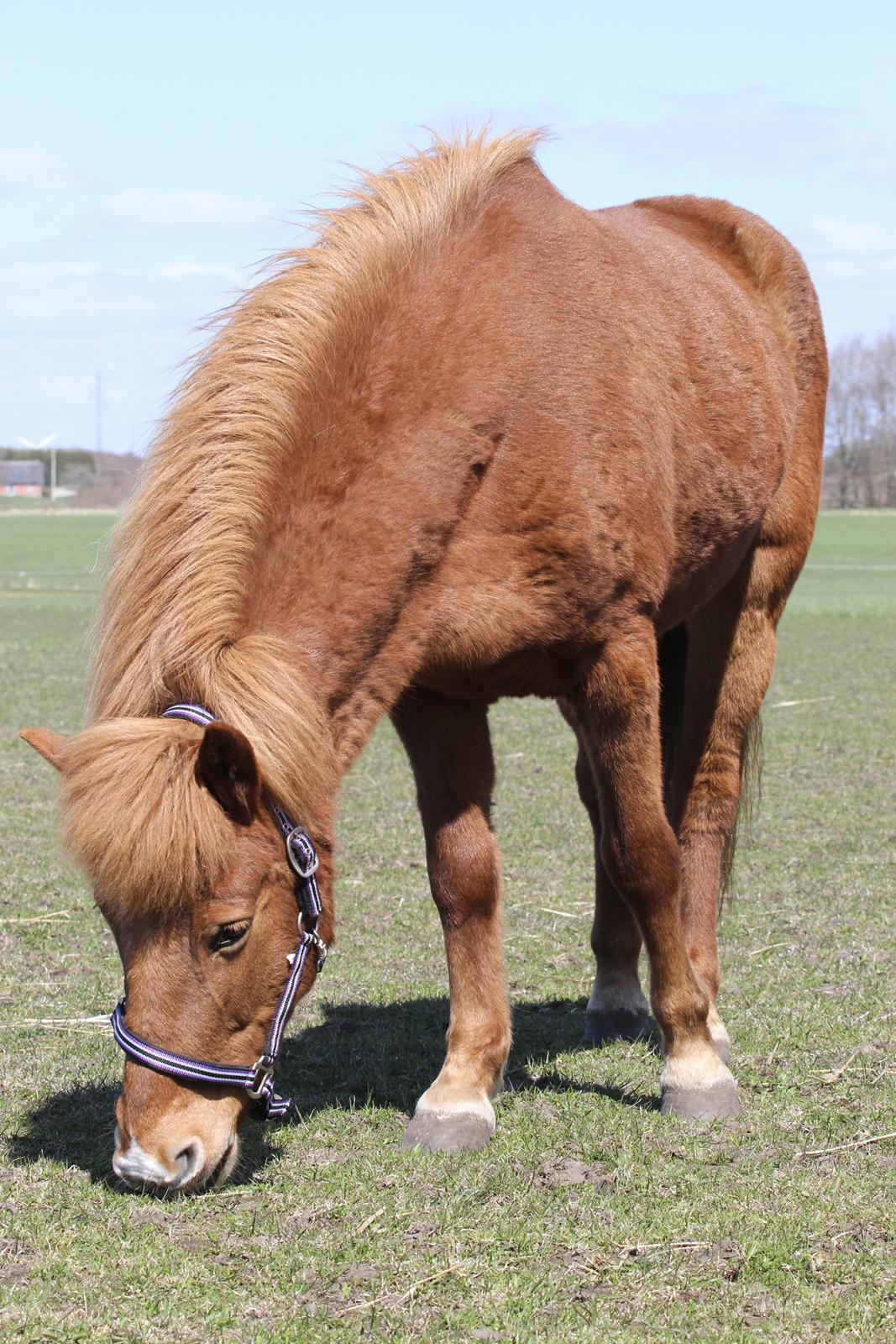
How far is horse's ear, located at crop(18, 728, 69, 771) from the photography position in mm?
3144

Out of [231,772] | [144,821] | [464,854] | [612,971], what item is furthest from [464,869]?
[144,821]

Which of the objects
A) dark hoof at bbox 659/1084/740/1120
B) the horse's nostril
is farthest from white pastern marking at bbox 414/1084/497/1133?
the horse's nostril

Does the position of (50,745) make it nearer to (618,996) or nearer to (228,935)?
(228,935)

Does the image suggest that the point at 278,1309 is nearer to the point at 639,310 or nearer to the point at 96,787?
the point at 96,787

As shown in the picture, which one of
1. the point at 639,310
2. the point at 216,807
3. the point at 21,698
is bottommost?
the point at 21,698

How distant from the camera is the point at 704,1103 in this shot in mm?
3982

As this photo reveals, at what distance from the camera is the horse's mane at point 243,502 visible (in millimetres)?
3154

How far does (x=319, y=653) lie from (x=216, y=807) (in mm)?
484

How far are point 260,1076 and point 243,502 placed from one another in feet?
4.39

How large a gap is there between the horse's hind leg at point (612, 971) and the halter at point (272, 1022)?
1715 millimetres

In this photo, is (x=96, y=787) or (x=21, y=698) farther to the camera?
(x=21, y=698)

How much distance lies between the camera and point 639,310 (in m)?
4.24

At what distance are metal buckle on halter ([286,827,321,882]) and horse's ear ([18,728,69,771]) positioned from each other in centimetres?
54

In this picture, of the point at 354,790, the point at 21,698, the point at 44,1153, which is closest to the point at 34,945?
the point at 44,1153
